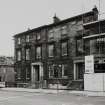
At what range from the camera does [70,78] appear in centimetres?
4175

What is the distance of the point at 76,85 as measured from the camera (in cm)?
3972

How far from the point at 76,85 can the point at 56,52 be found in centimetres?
765

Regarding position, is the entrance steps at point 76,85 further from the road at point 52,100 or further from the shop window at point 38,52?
the road at point 52,100

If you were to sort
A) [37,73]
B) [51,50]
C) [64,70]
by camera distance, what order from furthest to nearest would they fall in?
[37,73] → [51,50] → [64,70]

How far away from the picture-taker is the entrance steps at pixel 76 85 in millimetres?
38463

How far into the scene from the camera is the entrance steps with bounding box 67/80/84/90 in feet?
126

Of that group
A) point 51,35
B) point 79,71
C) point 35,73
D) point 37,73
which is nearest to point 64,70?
point 79,71

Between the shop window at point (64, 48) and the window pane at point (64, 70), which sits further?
the shop window at point (64, 48)

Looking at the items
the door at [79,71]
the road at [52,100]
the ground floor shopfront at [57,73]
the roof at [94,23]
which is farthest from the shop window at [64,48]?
the road at [52,100]

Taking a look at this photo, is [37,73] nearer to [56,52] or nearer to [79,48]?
[56,52]

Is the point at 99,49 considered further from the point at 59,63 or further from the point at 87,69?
the point at 59,63

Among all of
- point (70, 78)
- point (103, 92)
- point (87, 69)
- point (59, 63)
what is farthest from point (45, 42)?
point (103, 92)

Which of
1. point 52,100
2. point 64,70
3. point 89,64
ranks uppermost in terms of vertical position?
point 89,64

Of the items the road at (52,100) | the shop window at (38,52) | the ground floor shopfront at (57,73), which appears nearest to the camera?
the road at (52,100)
